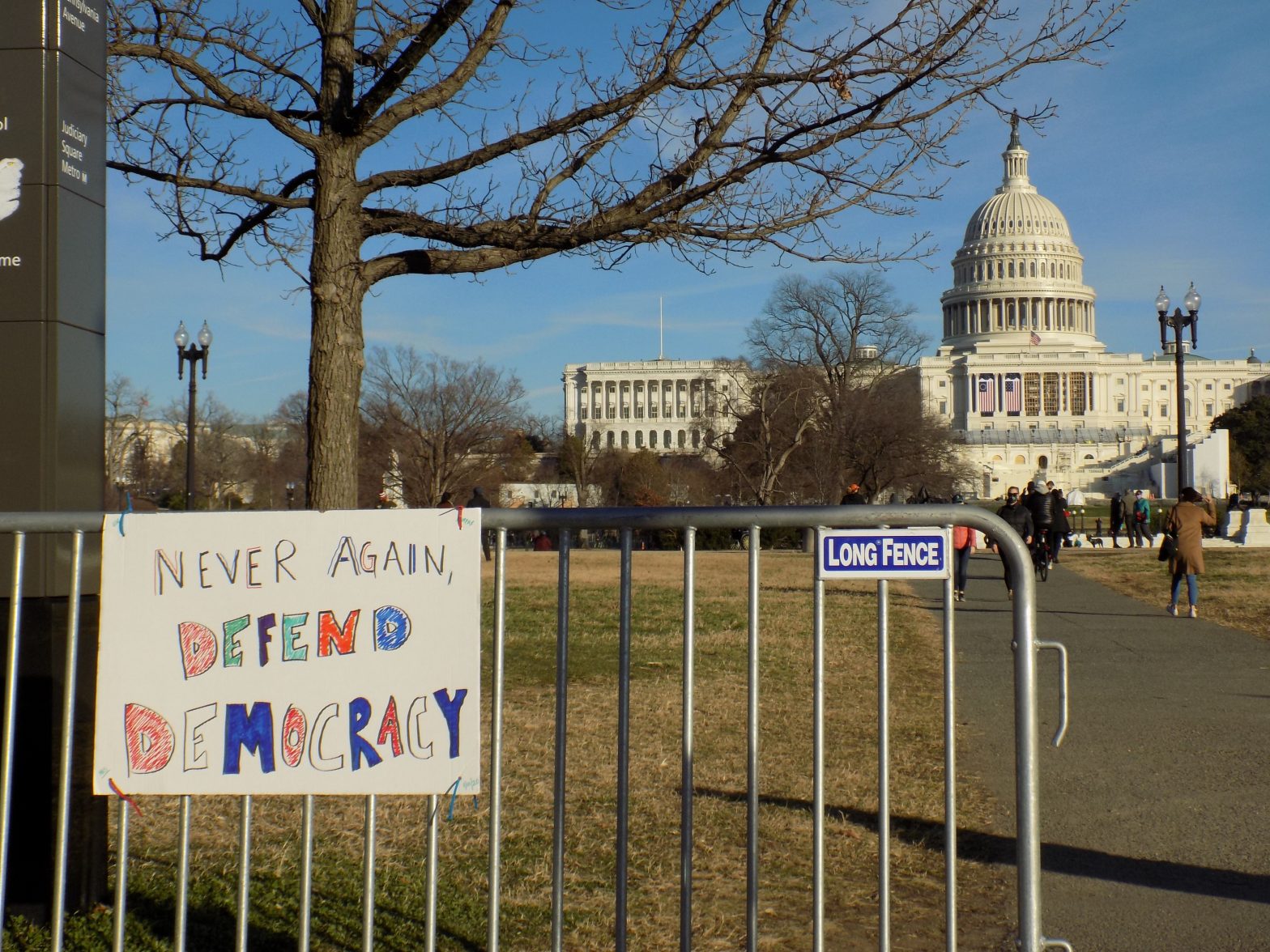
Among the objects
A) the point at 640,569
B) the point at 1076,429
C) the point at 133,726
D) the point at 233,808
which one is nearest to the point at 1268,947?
the point at 133,726

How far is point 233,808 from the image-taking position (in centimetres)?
668

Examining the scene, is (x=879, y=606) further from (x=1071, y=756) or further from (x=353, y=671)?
(x=1071, y=756)

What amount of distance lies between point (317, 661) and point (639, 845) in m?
2.34

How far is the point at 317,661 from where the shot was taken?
3.97 metres

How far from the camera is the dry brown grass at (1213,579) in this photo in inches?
682

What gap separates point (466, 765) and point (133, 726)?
1.01 meters

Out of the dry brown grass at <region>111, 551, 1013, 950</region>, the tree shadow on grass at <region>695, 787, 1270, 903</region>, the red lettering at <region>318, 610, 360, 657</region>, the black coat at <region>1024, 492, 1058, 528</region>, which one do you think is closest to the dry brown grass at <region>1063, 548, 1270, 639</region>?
the black coat at <region>1024, 492, 1058, 528</region>

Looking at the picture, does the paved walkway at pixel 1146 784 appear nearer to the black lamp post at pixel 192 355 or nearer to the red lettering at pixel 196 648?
the red lettering at pixel 196 648

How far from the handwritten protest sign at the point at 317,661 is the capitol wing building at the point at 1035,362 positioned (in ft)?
383

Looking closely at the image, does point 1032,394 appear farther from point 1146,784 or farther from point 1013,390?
point 1146,784

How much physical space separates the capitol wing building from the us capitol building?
0.11 meters

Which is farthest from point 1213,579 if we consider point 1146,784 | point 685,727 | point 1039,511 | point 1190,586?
point 685,727

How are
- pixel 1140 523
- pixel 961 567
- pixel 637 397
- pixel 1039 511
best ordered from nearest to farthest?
pixel 961 567 → pixel 1039 511 → pixel 1140 523 → pixel 637 397

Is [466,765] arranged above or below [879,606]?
below
